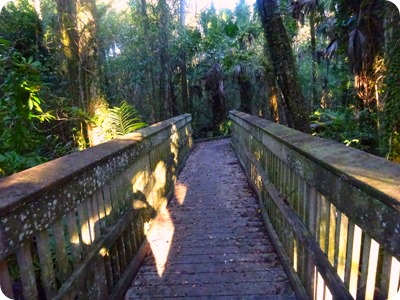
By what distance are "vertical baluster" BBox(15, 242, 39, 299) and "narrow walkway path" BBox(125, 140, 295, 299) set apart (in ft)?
4.31

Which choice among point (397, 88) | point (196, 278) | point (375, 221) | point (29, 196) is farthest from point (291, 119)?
point (29, 196)


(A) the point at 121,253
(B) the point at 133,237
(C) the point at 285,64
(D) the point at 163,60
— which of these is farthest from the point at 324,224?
(D) the point at 163,60

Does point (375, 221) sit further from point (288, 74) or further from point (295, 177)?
A: point (288, 74)

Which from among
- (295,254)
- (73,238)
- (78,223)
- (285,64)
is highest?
(285,64)

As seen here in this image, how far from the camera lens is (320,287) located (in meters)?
2.06

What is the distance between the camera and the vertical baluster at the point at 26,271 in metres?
A: 1.41

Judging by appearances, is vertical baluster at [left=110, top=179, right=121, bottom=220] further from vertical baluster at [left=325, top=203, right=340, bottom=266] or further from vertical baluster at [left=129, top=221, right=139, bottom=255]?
vertical baluster at [left=325, top=203, right=340, bottom=266]

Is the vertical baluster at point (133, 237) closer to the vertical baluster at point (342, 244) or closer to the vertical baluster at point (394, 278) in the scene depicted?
the vertical baluster at point (342, 244)

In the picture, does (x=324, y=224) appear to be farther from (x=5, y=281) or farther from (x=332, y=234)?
(x=5, y=281)

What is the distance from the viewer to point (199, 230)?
3943 mm

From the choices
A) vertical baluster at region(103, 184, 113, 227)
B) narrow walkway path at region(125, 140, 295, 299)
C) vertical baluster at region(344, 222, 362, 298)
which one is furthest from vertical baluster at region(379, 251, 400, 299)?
vertical baluster at region(103, 184, 113, 227)

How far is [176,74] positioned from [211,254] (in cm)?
1365

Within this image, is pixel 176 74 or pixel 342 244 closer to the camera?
pixel 342 244

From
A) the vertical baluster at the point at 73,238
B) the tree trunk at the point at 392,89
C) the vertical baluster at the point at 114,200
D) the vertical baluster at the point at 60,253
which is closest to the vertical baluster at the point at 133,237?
the vertical baluster at the point at 114,200
